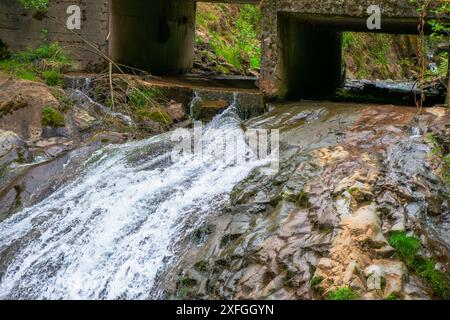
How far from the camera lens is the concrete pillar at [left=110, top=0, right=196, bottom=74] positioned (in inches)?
424

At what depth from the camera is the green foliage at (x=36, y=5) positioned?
10.2 metres

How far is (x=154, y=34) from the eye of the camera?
12.0 metres

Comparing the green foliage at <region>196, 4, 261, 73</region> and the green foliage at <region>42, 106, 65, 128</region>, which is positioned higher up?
the green foliage at <region>196, 4, 261, 73</region>

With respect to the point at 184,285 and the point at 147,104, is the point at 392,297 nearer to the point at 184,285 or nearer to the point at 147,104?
the point at 184,285

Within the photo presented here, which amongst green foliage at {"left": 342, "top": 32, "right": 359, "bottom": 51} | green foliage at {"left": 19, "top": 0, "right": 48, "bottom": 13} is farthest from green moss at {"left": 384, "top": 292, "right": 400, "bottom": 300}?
green foliage at {"left": 342, "top": 32, "right": 359, "bottom": 51}

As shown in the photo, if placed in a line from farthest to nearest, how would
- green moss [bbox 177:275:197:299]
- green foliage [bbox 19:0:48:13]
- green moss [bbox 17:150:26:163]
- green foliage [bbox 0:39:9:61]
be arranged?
green foliage [bbox 0:39:9:61] → green foliage [bbox 19:0:48:13] → green moss [bbox 17:150:26:163] → green moss [bbox 177:275:197:299]

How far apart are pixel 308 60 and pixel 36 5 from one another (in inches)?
189

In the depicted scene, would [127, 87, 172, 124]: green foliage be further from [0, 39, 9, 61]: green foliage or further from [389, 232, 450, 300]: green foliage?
[389, 232, 450, 300]: green foliage

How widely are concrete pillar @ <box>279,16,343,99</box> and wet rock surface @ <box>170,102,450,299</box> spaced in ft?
8.81

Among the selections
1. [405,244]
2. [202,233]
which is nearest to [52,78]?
[202,233]

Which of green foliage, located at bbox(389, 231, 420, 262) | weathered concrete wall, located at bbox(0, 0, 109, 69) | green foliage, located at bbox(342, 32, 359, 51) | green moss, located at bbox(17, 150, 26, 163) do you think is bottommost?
green foliage, located at bbox(389, 231, 420, 262)

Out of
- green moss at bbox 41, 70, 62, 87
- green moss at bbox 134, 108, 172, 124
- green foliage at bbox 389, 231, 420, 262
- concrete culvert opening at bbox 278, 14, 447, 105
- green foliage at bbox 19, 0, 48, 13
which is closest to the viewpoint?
green foliage at bbox 389, 231, 420, 262

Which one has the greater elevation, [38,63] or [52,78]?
[38,63]
